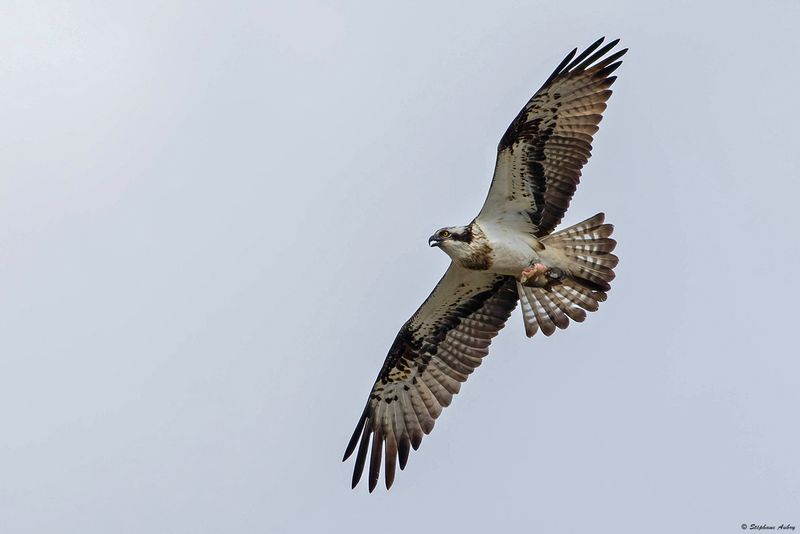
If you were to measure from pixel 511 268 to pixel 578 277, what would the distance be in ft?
2.56

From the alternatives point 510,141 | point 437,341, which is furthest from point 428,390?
point 510,141

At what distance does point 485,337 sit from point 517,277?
97 cm

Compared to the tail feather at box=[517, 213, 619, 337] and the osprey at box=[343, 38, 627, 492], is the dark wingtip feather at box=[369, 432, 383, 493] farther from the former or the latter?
the tail feather at box=[517, 213, 619, 337]

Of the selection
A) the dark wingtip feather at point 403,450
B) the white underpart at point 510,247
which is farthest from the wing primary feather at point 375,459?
the white underpart at point 510,247

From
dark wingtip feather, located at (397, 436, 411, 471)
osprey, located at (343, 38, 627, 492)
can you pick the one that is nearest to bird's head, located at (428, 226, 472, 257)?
osprey, located at (343, 38, 627, 492)

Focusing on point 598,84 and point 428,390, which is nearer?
point 598,84

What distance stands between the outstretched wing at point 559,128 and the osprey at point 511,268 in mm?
11

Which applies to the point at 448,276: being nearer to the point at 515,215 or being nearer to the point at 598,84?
the point at 515,215

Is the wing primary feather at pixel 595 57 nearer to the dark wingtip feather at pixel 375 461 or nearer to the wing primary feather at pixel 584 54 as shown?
the wing primary feather at pixel 584 54

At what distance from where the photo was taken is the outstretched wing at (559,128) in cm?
1608

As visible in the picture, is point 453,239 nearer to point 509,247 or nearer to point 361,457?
point 509,247

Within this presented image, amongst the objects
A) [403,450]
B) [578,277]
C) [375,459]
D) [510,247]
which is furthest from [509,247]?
[375,459]

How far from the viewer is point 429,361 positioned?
1756 centimetres

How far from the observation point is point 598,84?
53.1 ft
